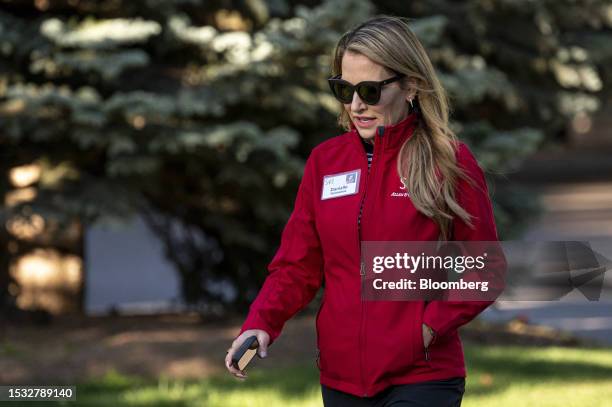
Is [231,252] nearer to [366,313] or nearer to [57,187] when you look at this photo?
[57,187]

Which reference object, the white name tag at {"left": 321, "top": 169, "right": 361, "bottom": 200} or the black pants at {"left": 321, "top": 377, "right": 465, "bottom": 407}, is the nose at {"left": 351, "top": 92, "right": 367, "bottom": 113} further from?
the black pants at {"left": 321, "top": 377, "right": 465, "bottom": 407}

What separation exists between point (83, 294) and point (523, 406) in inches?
212

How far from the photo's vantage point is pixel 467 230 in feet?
10.7

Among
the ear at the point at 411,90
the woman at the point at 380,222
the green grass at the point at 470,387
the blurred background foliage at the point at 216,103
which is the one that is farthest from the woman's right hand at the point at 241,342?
the blurred background foliage at the point at 216,103

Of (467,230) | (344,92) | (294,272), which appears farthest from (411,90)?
(294,272)

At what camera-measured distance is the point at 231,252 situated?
971 cm

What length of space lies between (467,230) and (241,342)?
2.42 ft

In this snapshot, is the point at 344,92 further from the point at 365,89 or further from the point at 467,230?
the point at 467,230

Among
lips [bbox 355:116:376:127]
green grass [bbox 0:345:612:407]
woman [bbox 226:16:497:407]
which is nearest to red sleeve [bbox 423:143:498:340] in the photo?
woman [bbox 226:16:497:407]

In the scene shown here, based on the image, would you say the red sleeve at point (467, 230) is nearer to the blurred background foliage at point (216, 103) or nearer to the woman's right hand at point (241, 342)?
the woman's right hand at point (241, 342)

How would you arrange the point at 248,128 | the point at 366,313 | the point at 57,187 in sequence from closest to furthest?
1. the point at 366,313
2. the point at 248,128
3. the point at 57,187

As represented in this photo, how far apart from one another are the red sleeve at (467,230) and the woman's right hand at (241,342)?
0.50 m

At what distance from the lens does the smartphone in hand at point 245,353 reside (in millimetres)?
3324

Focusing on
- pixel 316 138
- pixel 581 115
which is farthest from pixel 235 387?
pixel 581 115
